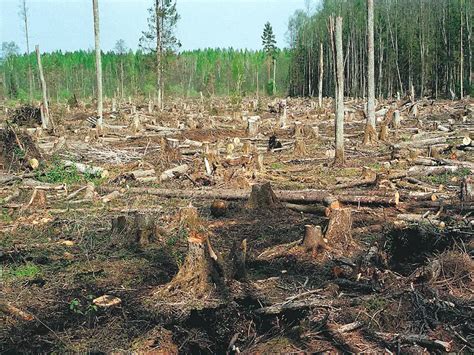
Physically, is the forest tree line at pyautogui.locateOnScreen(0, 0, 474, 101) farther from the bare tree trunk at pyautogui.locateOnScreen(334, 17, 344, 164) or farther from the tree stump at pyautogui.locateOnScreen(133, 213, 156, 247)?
the tree stump at pyautogui.locateOnScreen(133, 213, 156, 247)

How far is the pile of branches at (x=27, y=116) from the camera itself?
2394 centimetres

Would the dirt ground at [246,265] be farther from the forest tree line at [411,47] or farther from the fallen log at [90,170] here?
the forest tree line at [411,47]

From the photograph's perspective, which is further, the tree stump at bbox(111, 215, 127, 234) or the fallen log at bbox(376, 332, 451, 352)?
the tree stump at bbox(111, 215, 127, 234)

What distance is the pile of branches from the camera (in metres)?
23.9

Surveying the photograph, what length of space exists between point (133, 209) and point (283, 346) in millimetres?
5629

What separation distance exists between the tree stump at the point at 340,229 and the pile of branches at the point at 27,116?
20.3 meters

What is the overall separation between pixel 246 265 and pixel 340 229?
1402 millimetres

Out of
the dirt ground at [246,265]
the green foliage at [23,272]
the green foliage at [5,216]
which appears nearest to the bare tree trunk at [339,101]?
the dirt ground at [246,265]

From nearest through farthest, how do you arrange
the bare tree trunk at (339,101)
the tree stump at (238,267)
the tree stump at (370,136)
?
the tree stump at (238,267) → the bare tree trunk at (339,101) → the tree stump at (370,136)

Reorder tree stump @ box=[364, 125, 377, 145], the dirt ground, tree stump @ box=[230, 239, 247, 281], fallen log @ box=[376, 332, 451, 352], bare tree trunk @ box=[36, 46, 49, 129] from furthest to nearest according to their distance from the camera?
bare tree trunk @ box=[36, 46, 49, 129], tree stump @ box=[364, 125, 377, 145], tree stump @ box=[230, 239, 247, 281], the dirt ground, fallen log @ box=[376, 332, 451, 352]

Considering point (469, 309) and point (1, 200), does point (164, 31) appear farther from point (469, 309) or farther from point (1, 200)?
point (469, 309)

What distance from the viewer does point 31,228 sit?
27.0 feet

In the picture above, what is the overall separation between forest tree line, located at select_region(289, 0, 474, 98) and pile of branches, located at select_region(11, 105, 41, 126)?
22.9 metres

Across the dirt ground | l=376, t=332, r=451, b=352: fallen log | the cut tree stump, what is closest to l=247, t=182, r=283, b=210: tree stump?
the dirt ground
